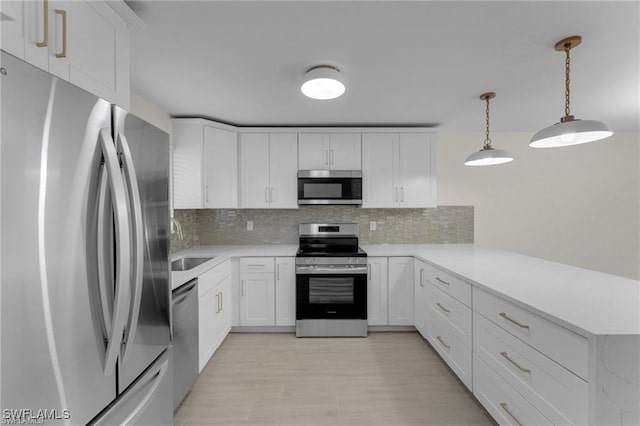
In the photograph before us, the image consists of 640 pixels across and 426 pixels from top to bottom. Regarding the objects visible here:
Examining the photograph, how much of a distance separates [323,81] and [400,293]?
91.9 inches

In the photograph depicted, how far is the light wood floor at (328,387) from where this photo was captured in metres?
1.94

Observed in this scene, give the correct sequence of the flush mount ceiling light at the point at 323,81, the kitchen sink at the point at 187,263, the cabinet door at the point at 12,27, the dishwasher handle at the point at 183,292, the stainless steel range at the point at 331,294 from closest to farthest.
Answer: the cabinet door at the point at 12,27 < the dishwasher handle at the point at 183,292 < the flush mount ceiling light at the point at 323,81 < the kitchen sink at the point at 187,263 < the stainless steel range at the point at 331,294

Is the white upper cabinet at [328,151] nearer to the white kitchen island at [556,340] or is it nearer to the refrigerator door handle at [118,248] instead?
the white kitchen island at [556,340]

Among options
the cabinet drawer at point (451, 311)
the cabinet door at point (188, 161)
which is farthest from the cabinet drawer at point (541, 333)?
the cabinet door at point (188, 161)

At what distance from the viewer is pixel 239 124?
3459 millimetres

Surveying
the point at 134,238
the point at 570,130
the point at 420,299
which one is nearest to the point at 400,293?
the point at 420,299

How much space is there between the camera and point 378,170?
3.55 m

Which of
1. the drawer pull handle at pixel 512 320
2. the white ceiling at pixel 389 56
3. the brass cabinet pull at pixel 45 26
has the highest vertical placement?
the white ceiling at pixel 389 56

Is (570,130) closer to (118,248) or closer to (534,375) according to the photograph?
(534,375)

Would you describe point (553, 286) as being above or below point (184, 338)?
above

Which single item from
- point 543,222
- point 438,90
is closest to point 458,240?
point 543,222

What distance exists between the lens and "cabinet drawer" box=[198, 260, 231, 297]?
2.37m

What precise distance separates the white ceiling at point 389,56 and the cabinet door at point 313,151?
1.62ft

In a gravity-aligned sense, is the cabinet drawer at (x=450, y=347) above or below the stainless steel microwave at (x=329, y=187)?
below
